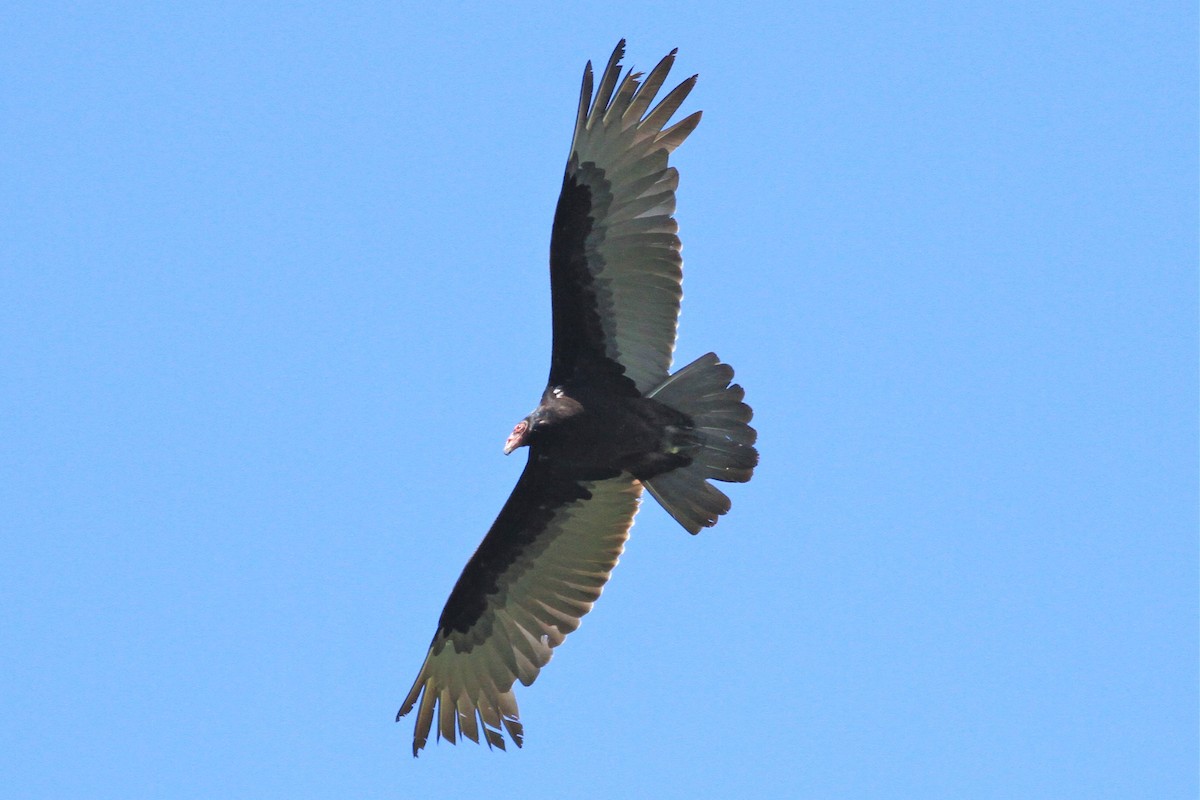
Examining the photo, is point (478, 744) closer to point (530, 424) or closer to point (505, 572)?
point (505, 572)

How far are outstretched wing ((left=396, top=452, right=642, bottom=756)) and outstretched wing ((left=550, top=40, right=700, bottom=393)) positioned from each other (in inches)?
45.3

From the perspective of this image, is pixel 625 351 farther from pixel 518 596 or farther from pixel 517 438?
pixel 518 596

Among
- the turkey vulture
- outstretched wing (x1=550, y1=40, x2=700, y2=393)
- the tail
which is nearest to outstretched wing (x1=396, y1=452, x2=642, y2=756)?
the turkey vulture

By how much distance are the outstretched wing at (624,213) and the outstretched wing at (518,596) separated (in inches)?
45.3

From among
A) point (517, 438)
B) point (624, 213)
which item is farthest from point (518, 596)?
point (624, 213)

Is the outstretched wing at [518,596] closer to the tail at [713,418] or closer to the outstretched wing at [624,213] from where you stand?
the tail at [713,418]

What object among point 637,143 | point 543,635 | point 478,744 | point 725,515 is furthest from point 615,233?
point 478,744

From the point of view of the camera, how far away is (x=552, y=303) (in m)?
9.70

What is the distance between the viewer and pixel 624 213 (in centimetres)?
952

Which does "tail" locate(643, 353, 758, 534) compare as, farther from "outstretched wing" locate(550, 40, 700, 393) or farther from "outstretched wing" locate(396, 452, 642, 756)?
"outstretched wing" locate(396, 452, 642, 756)

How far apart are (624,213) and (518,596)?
2538 millimetres

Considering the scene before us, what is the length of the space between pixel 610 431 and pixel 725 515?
0.85 m

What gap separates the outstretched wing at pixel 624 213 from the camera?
9516mm

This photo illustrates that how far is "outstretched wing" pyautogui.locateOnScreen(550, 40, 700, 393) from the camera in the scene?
9.52 metres
